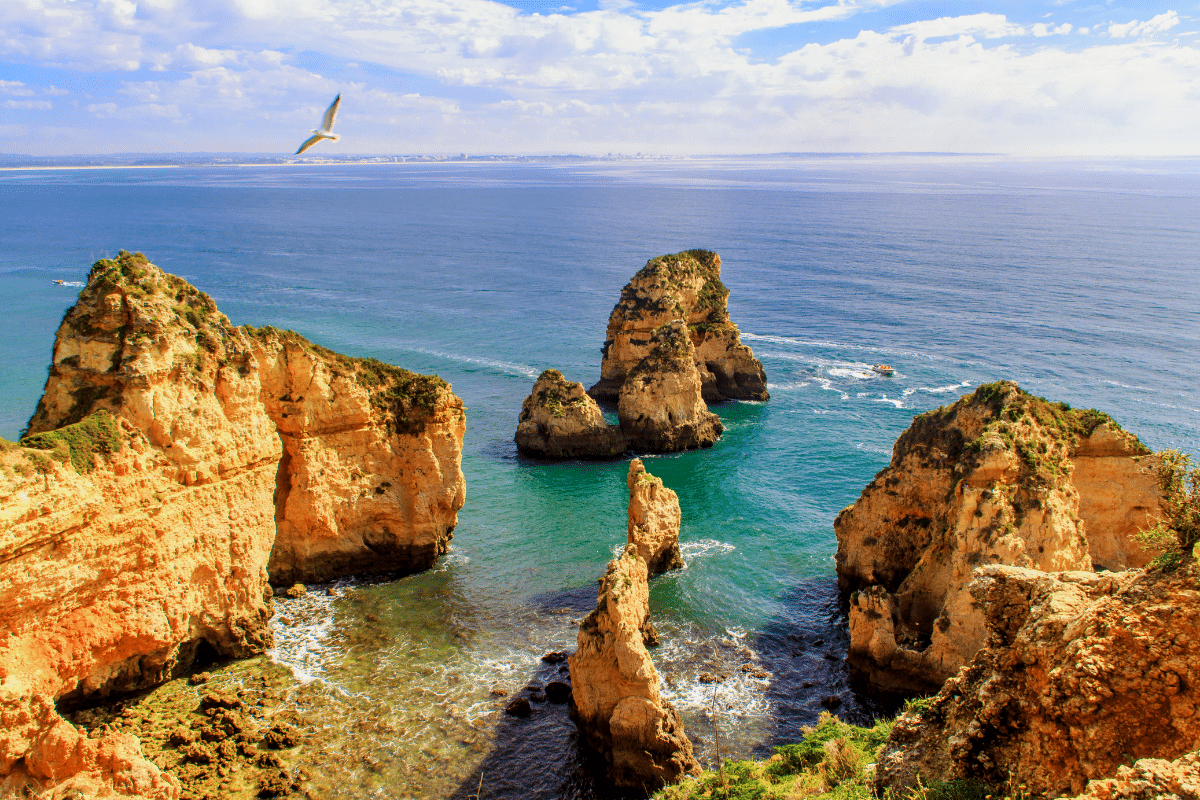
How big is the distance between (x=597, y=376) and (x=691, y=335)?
10.7 metres

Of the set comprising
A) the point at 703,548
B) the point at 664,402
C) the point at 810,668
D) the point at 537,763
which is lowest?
the point at 537,763

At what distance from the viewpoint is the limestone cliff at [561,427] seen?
51.3 meters

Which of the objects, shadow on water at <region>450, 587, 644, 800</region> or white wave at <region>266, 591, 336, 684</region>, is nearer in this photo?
shadow on water at <region>450, 587, 644, 800</region>

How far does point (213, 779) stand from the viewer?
20938 mm

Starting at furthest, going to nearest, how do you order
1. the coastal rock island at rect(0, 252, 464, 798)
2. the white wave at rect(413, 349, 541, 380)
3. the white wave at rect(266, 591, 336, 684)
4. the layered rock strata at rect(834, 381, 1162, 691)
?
the white wave at rect(413, 349, 541, 380) → the white wave at rect(266, 591, 336, 684) → the layered rock strata at rect(834, 381, 1162, 691) → the coastal rock island at rect(0, 252, 464, 798)

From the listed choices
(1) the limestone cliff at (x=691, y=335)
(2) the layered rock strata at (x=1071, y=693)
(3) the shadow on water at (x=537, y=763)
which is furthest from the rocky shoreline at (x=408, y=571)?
(1) the limestone cliff at (x=691, y=335)

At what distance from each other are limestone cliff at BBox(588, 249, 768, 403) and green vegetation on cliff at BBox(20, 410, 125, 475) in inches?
1776

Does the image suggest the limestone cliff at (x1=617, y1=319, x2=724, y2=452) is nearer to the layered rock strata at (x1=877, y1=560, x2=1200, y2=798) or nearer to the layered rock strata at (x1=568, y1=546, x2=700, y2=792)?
the layered rock strata at (x1=568, y1=546, x2=700, y2=792)

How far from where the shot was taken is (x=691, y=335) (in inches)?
2574

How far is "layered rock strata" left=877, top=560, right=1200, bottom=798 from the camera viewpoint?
11.4 m

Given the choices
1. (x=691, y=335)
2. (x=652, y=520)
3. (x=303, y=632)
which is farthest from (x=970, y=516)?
(x=691, y=335)

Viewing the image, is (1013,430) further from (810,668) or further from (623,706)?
(623,706)

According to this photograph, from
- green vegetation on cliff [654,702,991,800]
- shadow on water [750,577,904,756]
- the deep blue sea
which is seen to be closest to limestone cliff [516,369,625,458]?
the deep blue sea

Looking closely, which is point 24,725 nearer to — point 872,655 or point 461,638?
point 461,638
